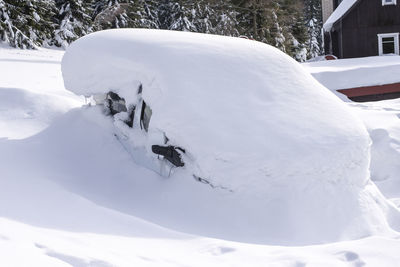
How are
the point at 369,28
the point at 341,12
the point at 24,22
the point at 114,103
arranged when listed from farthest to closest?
the point at 341,12 < the point at 369,28 < the point at 24,22 < the point at 114,103

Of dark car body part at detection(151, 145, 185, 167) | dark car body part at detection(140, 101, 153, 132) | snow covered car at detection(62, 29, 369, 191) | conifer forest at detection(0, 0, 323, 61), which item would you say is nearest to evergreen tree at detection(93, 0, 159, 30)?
conifer forest at detection(0, 0, 323, 61)

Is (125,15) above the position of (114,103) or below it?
above

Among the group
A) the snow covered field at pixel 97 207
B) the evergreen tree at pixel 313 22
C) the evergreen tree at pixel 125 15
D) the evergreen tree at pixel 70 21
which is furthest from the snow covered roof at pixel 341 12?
the evergreen tree at pixel 313 22

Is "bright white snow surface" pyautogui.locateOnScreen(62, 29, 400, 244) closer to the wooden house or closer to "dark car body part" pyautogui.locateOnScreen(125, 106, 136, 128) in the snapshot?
"dark car body part" pyautogui.locateOnScreen(125, 106, 136, 128)

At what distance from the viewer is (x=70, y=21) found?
24297mm

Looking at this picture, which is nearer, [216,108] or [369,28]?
[216,108]

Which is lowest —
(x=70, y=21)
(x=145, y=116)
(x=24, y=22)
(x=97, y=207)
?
(x=97, y=207)

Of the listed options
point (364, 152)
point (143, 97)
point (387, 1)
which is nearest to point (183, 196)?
point (143, 97)

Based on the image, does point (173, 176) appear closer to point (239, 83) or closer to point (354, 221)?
point (239, 83)

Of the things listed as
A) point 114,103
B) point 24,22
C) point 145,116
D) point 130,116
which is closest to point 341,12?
point 24,22

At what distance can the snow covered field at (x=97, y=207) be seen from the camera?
10.1 ft

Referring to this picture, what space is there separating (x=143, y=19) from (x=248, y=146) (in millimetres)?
29943

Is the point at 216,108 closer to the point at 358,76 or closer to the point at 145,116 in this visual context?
the point at 145,116

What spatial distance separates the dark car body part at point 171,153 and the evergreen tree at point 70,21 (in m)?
20.6
